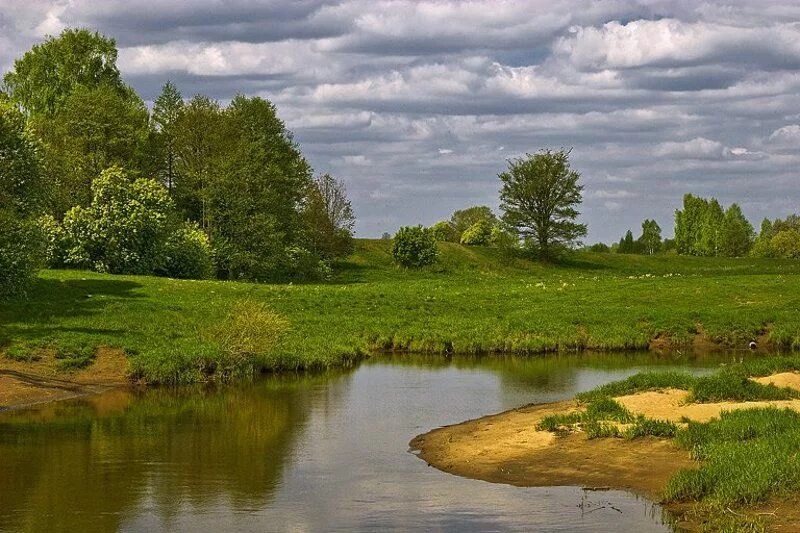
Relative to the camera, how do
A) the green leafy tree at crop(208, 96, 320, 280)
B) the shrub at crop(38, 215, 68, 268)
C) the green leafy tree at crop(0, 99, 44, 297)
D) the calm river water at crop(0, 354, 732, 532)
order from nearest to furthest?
the calm river water at crop(0, 354, 732, 532) < the green leafy tree at crop(0, 99, 44, 297) < the shrub at crop(38, 215, 68, 268) < the green leafy tree at crop(208, 96, 320, 280)

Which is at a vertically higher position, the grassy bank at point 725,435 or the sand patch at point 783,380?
the sand patch at point 783,380

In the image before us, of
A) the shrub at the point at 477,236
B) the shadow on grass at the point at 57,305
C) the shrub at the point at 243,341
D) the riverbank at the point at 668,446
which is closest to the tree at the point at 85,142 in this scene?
the shadow on grass at the point at 57,305

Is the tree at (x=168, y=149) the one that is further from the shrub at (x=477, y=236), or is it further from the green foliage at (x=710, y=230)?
the green foliage at (x=710, y=230)

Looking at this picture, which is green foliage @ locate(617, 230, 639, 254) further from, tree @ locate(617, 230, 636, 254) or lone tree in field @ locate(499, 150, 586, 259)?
lone tree in field @ locate(499, 150, 586, 259)

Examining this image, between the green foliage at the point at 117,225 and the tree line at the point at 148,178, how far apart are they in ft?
0.23

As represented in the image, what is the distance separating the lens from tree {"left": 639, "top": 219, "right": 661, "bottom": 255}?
6570 inches

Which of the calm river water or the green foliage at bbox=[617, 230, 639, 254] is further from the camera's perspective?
the green foliage at bbox=[617, 230, 639, 254]

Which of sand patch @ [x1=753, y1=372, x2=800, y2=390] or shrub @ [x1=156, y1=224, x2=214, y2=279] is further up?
shrub @ [x1=156, y1=224, x2=214, y2=279]

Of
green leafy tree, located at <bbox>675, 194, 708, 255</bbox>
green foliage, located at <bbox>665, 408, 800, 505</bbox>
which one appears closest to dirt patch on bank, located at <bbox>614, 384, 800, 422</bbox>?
green foliage, located at <bbox>665, 408, 800, 505</bbox>

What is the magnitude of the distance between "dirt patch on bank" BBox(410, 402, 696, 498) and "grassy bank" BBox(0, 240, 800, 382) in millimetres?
15347

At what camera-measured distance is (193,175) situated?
250ft

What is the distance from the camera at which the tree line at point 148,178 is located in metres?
61.5

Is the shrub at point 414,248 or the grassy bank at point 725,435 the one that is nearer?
the grassy bank at point 725,435

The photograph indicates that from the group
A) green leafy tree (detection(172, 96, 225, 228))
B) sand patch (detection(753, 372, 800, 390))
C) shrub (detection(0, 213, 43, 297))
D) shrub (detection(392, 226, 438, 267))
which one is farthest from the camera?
shrub (detection(392, 226, 438, 267))
